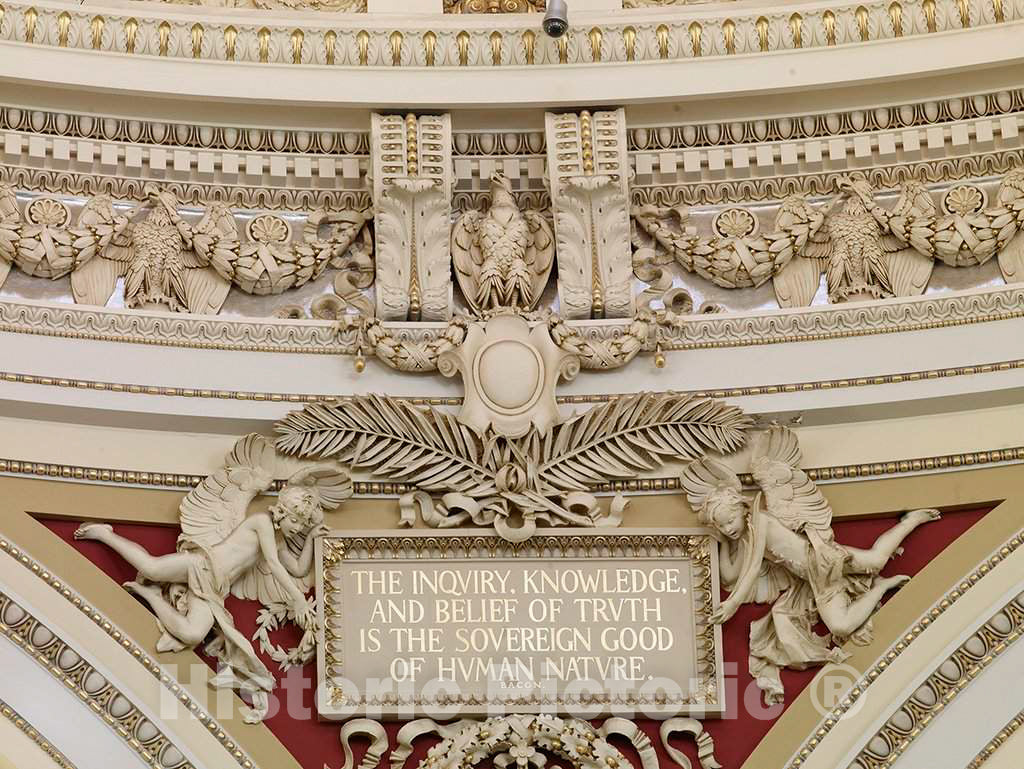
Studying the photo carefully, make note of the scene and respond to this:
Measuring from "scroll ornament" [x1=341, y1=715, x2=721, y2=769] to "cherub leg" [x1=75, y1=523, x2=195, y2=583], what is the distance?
76 cm

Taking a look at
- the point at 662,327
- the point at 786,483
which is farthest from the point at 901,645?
the point at 662,327

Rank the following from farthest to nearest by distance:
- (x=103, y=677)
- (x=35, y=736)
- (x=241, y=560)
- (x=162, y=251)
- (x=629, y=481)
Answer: (x=162, y=251), (x=629, y=481), (x=241, y=560), (x=103, y=677), (x=35, y=736)

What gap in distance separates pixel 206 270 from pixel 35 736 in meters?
1.82

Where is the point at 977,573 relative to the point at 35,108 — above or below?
below

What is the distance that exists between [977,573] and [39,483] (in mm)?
3153

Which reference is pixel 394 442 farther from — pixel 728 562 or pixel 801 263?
pixel 801 263

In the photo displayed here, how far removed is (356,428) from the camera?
26.8ft

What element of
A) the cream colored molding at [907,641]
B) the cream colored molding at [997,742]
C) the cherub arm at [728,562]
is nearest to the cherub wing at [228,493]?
the cherub arm at [728,562]

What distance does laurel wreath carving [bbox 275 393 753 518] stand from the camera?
8.12 meters

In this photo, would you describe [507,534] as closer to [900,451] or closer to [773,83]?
[900,451]

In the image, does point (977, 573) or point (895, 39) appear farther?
point (895, 39)

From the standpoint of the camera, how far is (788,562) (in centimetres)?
800

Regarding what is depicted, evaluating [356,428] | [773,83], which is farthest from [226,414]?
[773,83]

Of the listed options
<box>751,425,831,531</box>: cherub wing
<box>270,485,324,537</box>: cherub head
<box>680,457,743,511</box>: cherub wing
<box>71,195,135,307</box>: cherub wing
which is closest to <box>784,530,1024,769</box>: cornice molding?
<box>751,425,831,531</box>: cherub wing
